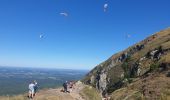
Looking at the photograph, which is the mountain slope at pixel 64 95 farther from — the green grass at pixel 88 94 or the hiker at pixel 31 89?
the hiker at pixel 31 89

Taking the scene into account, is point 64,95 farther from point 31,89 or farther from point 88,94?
point 88,94

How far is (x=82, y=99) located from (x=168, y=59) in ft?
104

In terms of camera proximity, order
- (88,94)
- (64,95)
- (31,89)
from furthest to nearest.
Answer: (88,94), (64,95), (31,89)

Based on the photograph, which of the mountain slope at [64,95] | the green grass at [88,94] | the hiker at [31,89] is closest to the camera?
the hiker at [31,89]

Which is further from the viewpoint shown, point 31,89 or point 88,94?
point 88,94

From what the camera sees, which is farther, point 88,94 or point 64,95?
point 88,94

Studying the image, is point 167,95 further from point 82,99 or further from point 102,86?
point 102,86

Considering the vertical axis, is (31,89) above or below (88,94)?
above

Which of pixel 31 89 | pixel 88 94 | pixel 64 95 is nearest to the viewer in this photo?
pixel 31 89

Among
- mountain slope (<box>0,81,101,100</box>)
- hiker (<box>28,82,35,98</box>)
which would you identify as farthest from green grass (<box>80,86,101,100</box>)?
hiker (<box>28,82,35,98</box>)

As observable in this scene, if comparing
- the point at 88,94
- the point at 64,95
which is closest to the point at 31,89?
the point at 64,95

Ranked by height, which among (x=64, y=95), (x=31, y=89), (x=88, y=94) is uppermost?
(x=31, y=89)

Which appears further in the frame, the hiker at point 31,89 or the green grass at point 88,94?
the green grass at point 88,94

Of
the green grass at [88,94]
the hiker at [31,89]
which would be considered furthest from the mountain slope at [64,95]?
Result: the hiker at [31,89]
